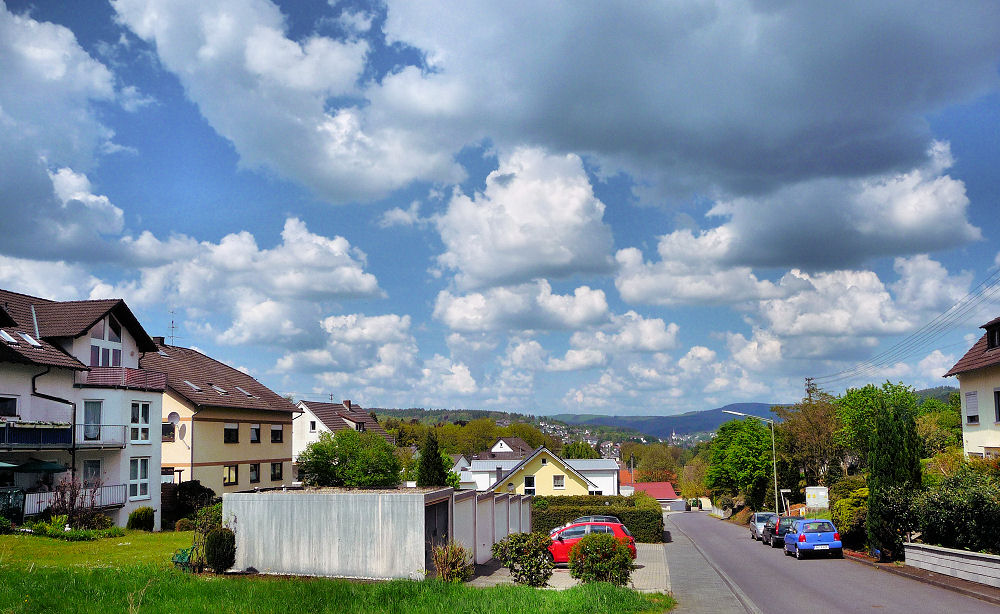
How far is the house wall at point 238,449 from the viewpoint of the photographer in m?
44.5

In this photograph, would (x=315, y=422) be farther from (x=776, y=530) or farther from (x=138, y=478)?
(x=776, y=530)

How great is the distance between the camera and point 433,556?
2161cm

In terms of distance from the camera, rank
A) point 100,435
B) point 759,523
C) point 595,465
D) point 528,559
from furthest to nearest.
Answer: point 595,465, point 759,523, point 100,435, point 528,559

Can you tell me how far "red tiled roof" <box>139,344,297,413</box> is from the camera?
148 ft

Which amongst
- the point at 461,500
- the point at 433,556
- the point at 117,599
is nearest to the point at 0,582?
the point at 117,599

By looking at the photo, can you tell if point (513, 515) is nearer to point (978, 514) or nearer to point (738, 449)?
point (978, 514)

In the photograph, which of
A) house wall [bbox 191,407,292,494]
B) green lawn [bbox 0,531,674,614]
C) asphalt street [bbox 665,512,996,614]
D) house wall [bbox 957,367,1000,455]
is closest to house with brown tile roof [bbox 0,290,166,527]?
house wall [bbox 191,407,292,494]

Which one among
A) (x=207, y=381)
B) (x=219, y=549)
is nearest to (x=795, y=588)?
(x=219, y=549)

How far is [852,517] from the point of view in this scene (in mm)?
31172

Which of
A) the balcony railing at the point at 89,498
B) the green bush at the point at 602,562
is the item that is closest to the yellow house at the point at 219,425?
the balcony railing at the point at 89,498

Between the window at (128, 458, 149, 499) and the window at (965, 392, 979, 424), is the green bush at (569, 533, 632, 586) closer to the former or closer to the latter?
the window at (965, 392, 979, 424)

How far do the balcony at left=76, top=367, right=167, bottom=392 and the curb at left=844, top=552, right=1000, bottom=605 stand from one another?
112 ft

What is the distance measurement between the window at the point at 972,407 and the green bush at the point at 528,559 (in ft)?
89.7

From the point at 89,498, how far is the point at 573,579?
848 inches
